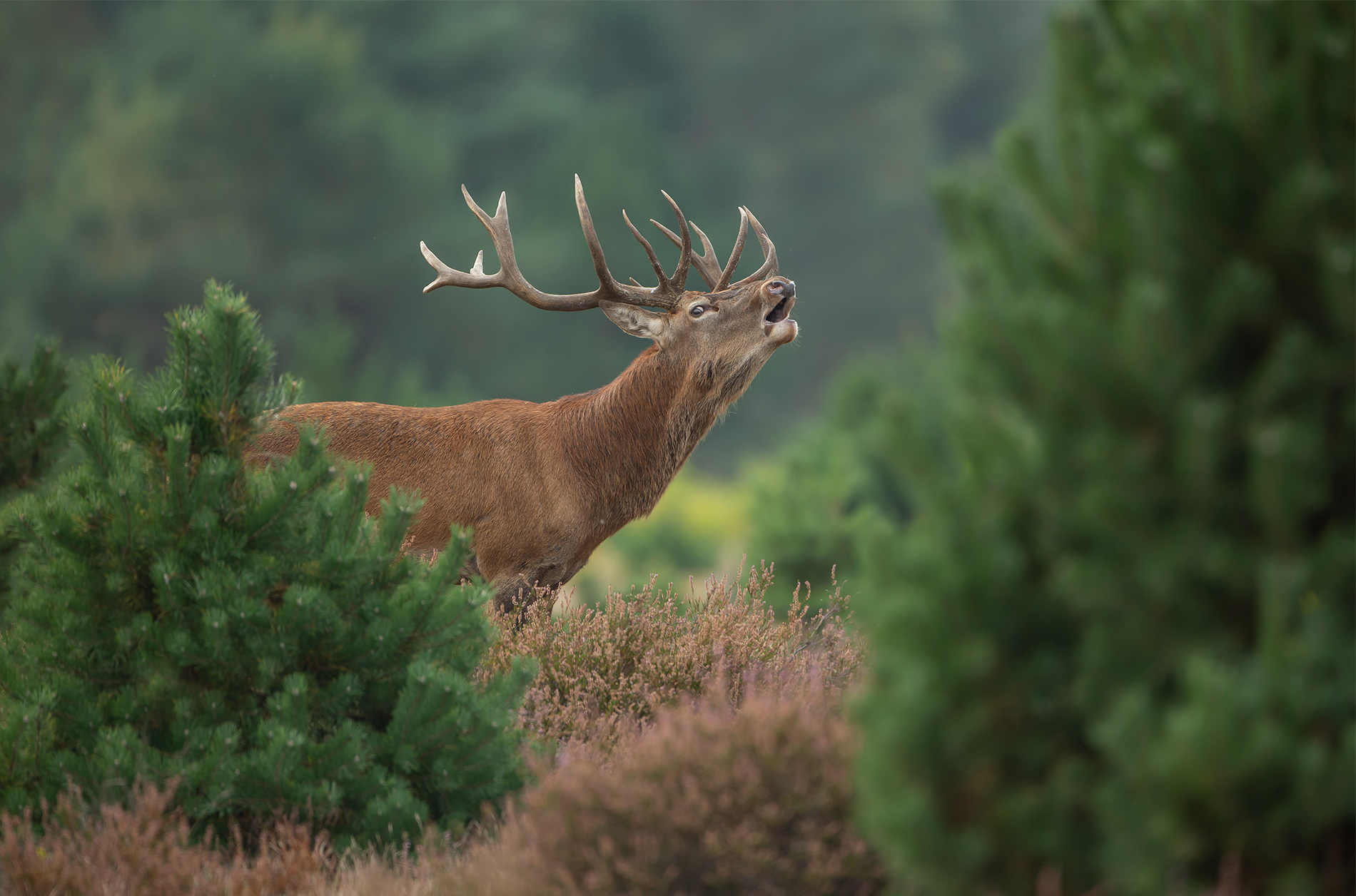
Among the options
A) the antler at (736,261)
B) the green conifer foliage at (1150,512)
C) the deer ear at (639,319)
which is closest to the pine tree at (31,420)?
the deer ear at (639,319)

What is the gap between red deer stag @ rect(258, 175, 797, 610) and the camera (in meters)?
6.59

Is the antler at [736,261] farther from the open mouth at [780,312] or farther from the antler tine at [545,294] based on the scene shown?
the antler tine at [545,294]

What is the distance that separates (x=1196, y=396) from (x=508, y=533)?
14.7 feet

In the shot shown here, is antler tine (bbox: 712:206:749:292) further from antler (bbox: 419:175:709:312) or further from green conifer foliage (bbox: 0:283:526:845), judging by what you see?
green conifer foliage (bbox: 0:283:526:845)

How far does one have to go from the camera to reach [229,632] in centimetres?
400

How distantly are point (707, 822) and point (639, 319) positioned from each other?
4178mm

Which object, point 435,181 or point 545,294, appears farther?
point 435,181

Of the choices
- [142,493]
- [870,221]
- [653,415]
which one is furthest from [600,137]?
[142,493]

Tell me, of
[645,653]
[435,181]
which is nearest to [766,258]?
[645,653]

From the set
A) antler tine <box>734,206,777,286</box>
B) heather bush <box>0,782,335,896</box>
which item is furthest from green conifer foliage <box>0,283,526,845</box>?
antler tine <box>734,206,777,286</box>

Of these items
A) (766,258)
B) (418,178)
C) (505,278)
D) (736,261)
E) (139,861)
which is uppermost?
Answer: (418,178)

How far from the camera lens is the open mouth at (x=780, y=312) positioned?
704cm

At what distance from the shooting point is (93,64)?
1200 inches

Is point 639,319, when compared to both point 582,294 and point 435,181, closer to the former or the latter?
point 582,294
